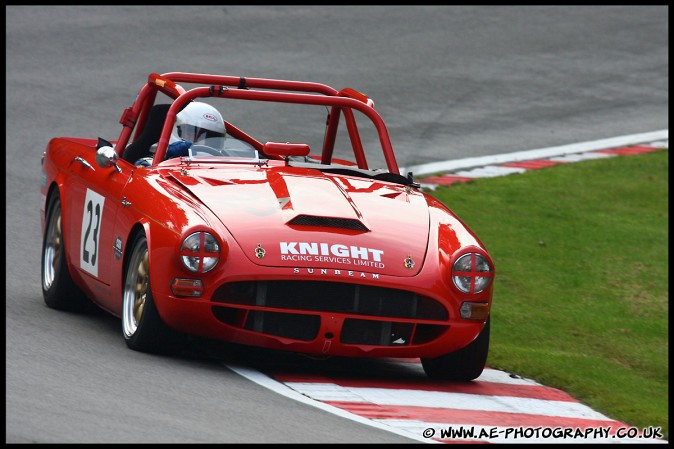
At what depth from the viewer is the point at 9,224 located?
10.3m

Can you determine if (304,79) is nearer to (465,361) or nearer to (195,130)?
(195,130)

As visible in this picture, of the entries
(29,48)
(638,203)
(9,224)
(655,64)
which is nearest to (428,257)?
(9,224)

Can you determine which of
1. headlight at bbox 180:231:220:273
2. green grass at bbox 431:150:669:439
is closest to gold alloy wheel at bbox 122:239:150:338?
headlight at bbox 180:231:220:273

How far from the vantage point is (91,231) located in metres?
7.55

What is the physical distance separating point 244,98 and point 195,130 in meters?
0.33

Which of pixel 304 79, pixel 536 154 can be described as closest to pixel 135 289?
pixel 536 154

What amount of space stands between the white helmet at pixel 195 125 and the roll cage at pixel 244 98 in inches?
4.7

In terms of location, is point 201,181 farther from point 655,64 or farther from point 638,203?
point 655,64

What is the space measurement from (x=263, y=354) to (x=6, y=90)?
27.8 ft

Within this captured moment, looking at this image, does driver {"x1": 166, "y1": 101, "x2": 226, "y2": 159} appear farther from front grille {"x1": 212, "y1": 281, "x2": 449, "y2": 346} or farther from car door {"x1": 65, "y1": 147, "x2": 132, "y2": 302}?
front grille {"x1": 212, "y1": 281, "x2": 449, "y2": 346}

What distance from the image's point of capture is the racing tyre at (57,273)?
7.96 m

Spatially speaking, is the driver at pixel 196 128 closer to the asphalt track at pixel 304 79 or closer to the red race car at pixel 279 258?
the red race car at pixel 279 258

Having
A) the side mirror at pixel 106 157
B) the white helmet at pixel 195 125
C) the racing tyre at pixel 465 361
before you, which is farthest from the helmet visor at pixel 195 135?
the racing tyre at pixel 465 361

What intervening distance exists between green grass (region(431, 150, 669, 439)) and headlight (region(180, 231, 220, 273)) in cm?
185
